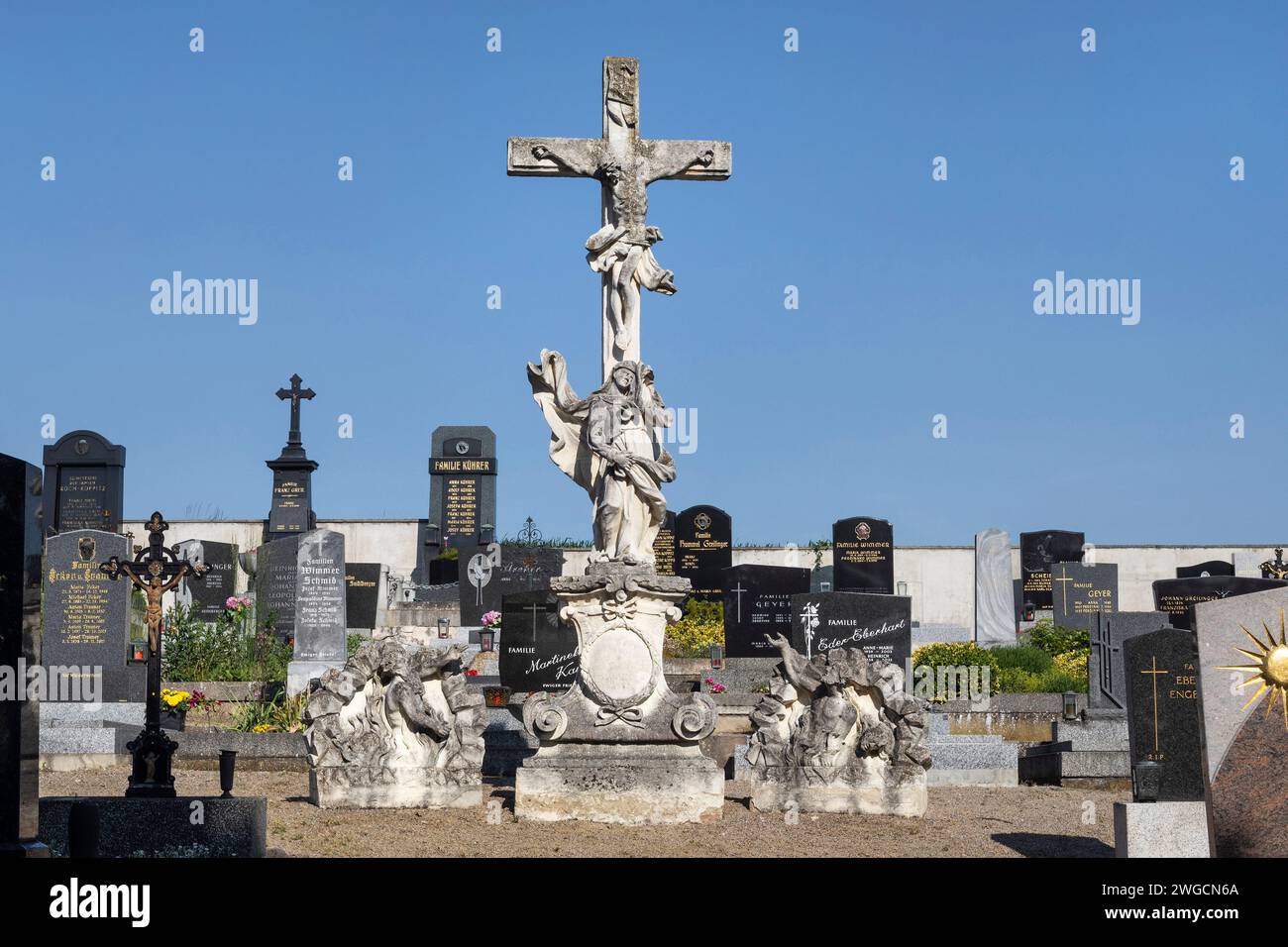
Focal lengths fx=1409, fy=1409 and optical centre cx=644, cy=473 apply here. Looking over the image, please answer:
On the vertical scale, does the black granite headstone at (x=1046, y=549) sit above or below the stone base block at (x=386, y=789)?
above

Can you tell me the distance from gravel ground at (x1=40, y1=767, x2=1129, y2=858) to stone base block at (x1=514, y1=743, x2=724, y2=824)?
13 centimetres

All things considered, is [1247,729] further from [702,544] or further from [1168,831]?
[702,544]

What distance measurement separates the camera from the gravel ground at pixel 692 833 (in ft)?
26.8

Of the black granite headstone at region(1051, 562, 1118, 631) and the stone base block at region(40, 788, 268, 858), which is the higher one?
the black granite headstone at region(1051, 562, 1118, 631)

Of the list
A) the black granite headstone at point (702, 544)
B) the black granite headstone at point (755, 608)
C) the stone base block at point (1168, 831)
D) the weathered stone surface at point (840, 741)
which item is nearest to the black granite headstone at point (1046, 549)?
the black granite headstone at point (702, 544)

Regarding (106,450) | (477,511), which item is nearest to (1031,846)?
(477,511)

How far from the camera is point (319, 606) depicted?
17906mm

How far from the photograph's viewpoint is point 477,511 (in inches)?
1249

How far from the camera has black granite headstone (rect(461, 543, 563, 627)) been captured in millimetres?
24953

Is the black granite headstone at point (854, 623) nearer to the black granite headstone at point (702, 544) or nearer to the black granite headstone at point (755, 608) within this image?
the black granite headstone at point (755, 608)

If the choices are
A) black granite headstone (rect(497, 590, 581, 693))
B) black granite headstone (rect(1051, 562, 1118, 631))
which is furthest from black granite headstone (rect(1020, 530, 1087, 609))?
black granite headstone (rect(497, 590, 581, 693))

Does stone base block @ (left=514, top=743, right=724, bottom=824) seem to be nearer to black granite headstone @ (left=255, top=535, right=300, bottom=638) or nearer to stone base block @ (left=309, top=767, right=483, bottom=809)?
stone base block @ (left=309, top=767, right=483, bottom=809)

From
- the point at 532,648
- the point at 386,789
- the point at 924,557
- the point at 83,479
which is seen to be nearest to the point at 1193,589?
the point at 924,557

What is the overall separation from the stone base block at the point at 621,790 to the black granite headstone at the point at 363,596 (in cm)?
1546
